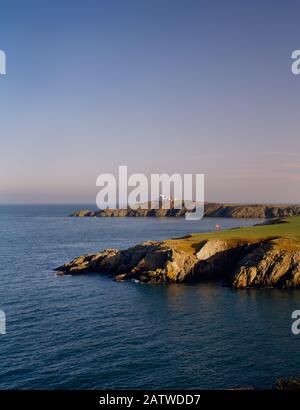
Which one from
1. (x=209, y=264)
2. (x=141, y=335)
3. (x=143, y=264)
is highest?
(x=209, y=264)

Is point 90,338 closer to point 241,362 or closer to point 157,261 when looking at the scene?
point 241,362

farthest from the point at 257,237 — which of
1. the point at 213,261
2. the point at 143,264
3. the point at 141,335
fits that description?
the point at 141,335

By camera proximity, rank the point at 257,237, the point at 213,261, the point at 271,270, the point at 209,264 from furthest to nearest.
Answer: the point at 257,237
the point at 213,261
the point at 209,264
the point at 271,270

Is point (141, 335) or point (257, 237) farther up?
point (257, 237)

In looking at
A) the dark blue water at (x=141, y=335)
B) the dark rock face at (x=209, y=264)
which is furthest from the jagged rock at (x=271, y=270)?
the dark blue water at (x=141, y=335)

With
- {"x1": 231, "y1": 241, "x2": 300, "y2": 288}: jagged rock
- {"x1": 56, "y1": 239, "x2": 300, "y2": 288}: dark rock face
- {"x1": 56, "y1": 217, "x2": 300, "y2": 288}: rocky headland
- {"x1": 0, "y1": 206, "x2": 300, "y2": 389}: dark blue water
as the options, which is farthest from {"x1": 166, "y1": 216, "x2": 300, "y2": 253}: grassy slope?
{"x1": 0, "y1": 206, "x2": 300, "y2": 389}: dark blue water

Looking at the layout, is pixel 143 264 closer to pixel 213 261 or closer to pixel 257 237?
pixel 213 261

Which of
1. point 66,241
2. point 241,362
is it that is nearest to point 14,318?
point 241,362
